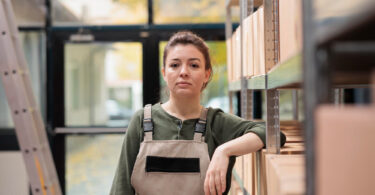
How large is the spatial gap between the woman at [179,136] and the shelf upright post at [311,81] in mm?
832

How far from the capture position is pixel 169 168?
1627 mm

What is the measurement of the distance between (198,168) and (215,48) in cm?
226

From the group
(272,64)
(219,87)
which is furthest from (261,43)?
(219,87)

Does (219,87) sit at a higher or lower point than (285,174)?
higher

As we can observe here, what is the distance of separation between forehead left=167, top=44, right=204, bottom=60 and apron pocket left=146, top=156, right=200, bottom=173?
0.42m

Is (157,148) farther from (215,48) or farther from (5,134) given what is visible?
(5,134)

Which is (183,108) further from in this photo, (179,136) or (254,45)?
(254,45)

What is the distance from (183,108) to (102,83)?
226cm

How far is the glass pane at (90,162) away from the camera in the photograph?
147 inches

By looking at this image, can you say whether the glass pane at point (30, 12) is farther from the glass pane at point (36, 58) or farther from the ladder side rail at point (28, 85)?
the ladder side rail at point (28, 85)

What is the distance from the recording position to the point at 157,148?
1622 millimetres

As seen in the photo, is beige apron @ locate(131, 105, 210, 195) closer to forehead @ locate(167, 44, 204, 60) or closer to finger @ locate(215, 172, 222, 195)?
finger @ locate(215, 172, 222, 195)

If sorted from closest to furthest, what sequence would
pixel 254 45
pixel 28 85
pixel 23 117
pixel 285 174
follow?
pixel 285 174 < pixel 254 45 < pixel 23 117 < pixel 28 85

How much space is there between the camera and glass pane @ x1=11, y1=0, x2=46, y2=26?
367 centimetres
